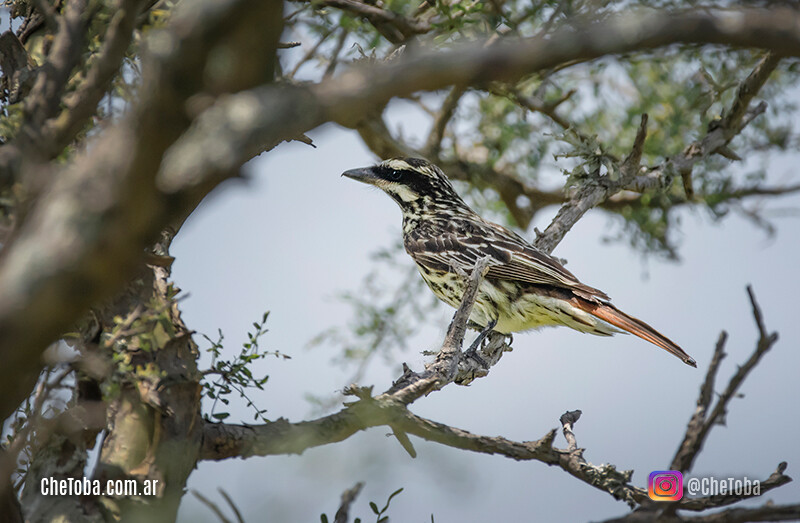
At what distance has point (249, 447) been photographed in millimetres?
2668

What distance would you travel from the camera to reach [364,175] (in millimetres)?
5797

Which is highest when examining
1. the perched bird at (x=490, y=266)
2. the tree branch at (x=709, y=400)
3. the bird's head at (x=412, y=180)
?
the bird's head at (x=412, y=180)

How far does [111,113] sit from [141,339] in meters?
0.98

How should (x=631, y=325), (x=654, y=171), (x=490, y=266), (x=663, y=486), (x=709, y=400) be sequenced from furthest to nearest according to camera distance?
(x=654, y=171) → (x=490, y=266) → (x=631, y=325) → (x=663, y=486) → (x=709, y=400)

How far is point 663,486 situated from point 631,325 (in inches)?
61.8

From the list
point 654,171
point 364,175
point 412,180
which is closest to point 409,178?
point 412,180

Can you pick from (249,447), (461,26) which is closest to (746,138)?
(461,26)

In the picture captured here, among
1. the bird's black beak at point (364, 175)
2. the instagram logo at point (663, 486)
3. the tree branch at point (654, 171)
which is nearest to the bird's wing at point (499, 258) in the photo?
the tree branch at point (654, 171)

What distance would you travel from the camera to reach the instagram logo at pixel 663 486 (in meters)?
2.74

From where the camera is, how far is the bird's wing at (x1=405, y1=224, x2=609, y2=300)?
4.79 meters

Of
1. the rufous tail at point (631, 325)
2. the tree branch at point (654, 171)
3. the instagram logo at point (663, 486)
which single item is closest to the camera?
the instagram logo at point (663, 486)

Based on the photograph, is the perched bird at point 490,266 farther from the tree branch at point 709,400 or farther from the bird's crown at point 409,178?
the tree branch at point 709,400

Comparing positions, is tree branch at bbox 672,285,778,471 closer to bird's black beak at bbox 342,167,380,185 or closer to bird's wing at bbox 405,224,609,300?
bird's wing at bbox 405,224,609,300

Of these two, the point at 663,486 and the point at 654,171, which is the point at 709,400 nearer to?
the point at 663,486
